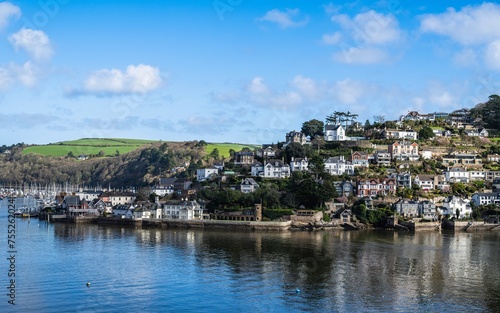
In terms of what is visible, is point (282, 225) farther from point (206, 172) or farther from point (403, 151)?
point (403, 151)

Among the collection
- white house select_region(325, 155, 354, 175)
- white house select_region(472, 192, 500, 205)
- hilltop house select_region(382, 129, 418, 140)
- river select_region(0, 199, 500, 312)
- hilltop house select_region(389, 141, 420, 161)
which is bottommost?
river select_region(0, 199, 500, 312)

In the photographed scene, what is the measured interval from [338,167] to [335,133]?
11.6m

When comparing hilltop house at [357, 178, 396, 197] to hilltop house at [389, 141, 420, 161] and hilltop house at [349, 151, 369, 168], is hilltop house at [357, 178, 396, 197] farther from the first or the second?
hilltop house at [389, 141, 420, 161]

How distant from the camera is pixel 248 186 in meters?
66.1

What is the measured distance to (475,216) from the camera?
6272 cm

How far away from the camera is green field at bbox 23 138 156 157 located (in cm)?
13850

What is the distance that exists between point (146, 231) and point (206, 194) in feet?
35.1

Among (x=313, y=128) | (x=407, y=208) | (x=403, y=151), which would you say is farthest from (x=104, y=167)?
(x=407, y=208)

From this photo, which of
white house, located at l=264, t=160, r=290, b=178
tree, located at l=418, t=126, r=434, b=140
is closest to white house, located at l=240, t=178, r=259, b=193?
white house, located at l=264, t=160, r=290, b=178

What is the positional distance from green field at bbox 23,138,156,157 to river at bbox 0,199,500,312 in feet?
294

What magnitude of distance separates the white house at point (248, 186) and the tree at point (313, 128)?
22374mm

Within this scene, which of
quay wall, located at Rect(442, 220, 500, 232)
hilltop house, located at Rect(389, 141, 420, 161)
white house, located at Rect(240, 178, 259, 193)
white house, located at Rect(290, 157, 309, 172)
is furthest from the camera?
hilltop house, located at Rect(389, 141, 420, 161)

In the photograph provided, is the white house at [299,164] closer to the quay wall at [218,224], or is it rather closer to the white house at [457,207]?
the quay wall at [218,224]

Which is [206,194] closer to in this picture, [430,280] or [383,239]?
[383,239]
